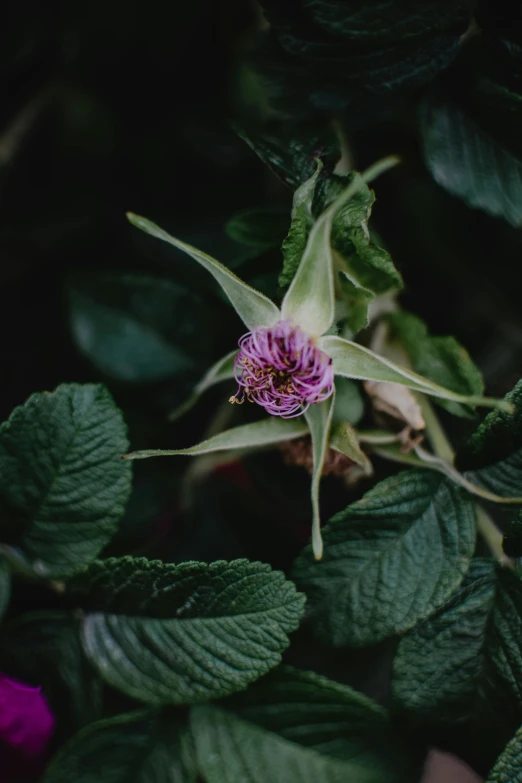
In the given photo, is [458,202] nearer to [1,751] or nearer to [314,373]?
[314,373]

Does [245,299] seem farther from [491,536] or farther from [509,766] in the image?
[509,766]

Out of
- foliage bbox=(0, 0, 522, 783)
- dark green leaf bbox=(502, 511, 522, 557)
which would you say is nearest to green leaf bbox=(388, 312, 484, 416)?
foliage bbox=(0, 0, 522, 783)

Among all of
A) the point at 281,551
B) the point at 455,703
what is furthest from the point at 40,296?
the point at 455,703

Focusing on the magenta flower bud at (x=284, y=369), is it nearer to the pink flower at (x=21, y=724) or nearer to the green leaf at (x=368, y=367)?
the green leaf at (x=368, y=367)

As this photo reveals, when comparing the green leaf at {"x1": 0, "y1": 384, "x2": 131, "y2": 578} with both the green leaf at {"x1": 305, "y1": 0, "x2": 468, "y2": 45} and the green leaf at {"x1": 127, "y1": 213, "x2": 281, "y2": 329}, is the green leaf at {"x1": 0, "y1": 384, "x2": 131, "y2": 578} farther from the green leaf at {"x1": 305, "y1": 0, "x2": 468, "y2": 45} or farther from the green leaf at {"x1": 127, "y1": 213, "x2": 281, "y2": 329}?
the green leaf at {"x1": 305, "y1": 0, "x2": 468, "y2": 45}

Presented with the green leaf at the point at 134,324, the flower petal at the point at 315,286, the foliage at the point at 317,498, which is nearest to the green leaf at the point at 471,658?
the foliage at the point at 317,498

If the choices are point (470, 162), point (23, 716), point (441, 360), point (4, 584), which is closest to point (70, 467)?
point (4, 584)
